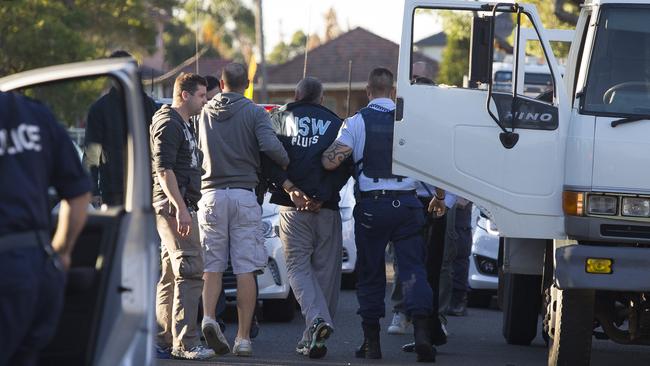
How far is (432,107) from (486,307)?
593 cm

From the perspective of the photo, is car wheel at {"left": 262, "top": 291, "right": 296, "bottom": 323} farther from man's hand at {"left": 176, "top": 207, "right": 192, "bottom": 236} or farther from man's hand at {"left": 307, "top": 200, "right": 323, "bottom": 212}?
man's hand at {"left": 176, "top": 207, "right": 192, "bottom": 236}

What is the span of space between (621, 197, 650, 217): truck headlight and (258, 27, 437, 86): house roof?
4301cm

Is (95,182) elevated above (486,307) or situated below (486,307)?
above

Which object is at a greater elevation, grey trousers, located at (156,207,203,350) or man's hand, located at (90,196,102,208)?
man's hand, located at (90,196,102,208)

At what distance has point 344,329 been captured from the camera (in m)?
11.5

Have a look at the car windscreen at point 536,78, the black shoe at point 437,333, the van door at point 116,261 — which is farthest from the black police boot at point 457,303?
the car windscreen at point 536,78

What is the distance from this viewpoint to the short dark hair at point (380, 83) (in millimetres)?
9469

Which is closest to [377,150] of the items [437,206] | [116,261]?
[437,206]

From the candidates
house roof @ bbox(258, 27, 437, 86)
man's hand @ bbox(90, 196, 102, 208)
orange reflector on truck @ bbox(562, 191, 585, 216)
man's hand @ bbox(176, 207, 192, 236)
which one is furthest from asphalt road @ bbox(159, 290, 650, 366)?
house roof @ bbox(258, 27, 437, 86)

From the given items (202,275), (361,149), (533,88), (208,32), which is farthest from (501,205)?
(208,32)

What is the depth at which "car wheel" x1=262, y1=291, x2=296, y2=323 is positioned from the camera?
11.9 metres

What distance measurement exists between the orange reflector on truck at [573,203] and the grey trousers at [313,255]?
2.12m

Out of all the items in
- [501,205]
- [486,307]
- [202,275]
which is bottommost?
[486,307]

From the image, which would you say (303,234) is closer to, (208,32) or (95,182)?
(95,182)
